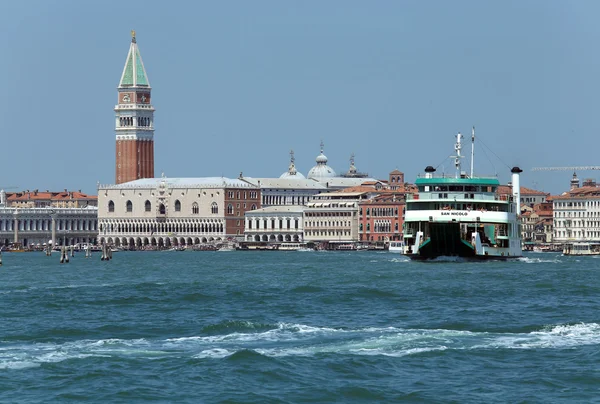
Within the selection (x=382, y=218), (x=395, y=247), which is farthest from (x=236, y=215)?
(x=395, y=247)

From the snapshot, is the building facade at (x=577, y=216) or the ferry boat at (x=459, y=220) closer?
the ferry boat at (x=459, y=220)

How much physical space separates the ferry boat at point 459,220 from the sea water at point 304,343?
2297 centimetres

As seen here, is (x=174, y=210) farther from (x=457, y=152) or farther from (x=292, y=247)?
(x=457, y=152)

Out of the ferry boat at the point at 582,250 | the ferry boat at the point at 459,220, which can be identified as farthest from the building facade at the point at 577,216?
the ferry boat at the point at 459,220

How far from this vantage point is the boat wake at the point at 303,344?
1420 inches

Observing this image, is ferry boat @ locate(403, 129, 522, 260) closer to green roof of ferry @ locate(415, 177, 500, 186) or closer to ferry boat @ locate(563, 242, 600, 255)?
green roof of ferry @ locate(415, 177, 500, 186)

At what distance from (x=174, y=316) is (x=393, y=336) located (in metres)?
9.09

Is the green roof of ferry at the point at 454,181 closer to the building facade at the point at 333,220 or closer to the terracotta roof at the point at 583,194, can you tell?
the terracotta roof at the point at 583,194

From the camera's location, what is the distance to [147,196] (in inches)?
7726

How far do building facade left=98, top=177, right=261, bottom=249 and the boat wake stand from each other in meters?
149

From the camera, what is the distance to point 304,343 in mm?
38250

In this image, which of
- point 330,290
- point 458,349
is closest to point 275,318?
point 458,349

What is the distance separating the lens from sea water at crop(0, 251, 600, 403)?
1238 inches

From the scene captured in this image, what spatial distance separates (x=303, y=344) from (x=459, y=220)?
47.9m
